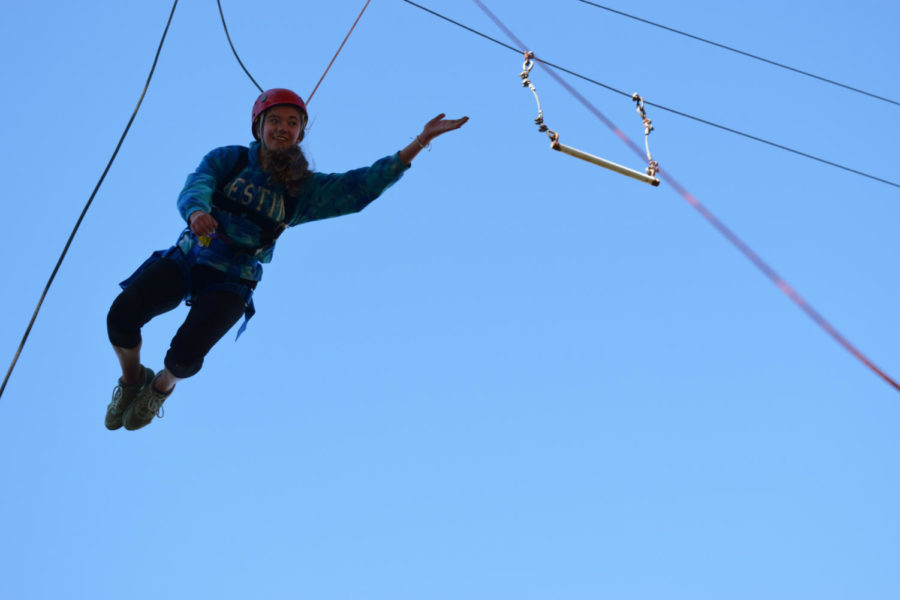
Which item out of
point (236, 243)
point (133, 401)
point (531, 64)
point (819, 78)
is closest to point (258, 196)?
point (236, 243)

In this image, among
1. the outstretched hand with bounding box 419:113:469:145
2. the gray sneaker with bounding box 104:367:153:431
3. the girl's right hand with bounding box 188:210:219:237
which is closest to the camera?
the girl's right hand with bounding box 188:210:219:237

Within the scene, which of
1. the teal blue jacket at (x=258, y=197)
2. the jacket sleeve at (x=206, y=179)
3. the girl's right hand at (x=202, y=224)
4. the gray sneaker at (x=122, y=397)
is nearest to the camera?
the girl's right hand at (x=202, y=224)

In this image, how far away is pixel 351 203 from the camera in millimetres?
4809

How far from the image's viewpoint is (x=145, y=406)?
4977 mm

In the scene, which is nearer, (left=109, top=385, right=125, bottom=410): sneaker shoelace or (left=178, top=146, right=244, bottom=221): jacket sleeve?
(left=178, top=146, right=244, bottom=221): jacket sleeve

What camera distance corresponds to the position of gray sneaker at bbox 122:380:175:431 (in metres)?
4.97

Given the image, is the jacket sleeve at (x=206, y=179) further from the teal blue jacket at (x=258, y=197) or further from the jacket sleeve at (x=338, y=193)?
the jacket sleeve at (x=338, y=193)

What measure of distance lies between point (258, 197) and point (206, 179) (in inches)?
8.9

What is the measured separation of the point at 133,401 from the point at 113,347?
0.32m

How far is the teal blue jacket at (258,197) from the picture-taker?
4679 mm

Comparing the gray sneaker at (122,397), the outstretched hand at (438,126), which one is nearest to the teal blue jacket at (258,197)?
the outstretched hand at (438,126)

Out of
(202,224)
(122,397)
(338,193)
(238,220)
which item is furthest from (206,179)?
(122,397)

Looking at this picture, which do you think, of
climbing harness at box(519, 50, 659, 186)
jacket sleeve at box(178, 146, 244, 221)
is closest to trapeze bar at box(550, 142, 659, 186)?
Result: climbing harness at box(519, 50, 659, 186)

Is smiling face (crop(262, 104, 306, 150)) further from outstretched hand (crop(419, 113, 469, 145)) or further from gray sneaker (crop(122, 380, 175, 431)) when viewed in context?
gray sneaker (crop(122, 380, 175, 431))
